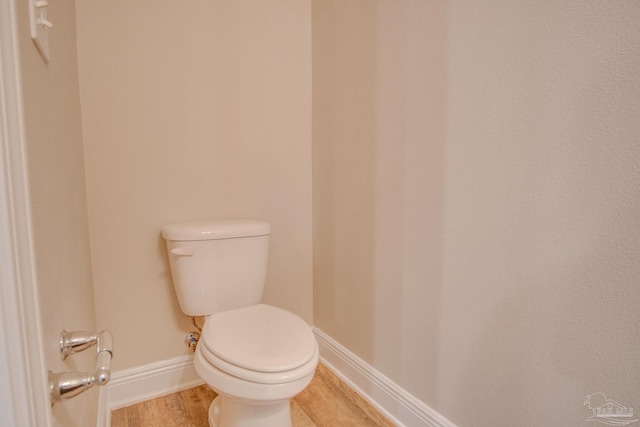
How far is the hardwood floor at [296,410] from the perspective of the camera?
4.49ft

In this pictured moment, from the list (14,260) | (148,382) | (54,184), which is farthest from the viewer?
(148,382)

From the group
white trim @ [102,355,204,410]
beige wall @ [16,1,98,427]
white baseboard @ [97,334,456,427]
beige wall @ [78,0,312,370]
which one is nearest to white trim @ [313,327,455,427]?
white baseboard @ [97,334,456,427]

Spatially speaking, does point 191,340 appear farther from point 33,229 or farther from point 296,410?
point 33,229

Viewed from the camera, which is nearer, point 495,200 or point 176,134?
point 495,200

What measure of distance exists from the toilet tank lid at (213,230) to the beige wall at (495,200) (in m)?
0.43

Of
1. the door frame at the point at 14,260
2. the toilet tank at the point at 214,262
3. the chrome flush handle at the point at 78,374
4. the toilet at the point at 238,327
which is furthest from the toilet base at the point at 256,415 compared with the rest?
the door frame at the point at 14,260

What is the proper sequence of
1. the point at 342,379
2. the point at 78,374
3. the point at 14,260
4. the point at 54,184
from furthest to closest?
the point at 342,379 < the point at 54,184 < the point at 78,374 < the point at 14,260

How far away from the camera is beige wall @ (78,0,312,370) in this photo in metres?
1.34

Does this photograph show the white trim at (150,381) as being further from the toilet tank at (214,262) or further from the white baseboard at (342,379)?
the toilet tank at (214,262)

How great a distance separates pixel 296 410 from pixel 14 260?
4.55 ft

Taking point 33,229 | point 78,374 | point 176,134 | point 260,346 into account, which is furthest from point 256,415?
point 176,134

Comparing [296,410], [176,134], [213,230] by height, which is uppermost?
[176,134]

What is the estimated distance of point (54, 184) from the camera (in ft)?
2.16

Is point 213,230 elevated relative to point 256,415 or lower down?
elevated
